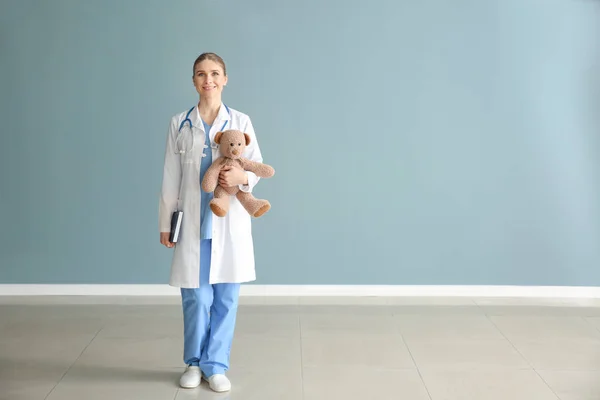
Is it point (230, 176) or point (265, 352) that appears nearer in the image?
point (230, 176)

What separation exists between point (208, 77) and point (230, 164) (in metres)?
0.34

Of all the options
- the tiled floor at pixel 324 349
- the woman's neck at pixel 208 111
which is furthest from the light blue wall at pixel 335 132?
the woman's neck at pixel 208 111

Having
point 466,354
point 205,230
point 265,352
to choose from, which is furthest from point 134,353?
point 466,354

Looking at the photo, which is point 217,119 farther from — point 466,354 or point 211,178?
point 466,354

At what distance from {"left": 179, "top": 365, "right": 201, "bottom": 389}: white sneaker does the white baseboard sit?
1.27 meters

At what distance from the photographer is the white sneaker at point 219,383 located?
2875 mm

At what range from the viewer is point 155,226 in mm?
4191

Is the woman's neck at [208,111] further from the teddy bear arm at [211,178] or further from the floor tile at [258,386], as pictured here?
the floor tile at [258,386]

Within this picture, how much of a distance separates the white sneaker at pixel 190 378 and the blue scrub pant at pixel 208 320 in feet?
0.10

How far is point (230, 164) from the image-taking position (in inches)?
111

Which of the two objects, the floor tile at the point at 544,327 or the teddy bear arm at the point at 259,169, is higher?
the teddy bear arm at the point at 259,169

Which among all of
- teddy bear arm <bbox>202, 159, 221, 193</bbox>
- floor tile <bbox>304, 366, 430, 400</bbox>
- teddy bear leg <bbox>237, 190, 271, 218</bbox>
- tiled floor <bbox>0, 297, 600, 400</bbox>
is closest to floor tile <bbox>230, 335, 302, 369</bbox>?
tiled floor <bbox>0, 297, 600, 400</bbox>

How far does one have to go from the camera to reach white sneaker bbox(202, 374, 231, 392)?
9.43ft

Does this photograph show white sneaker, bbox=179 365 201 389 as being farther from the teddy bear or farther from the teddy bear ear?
the teddy bear ear
